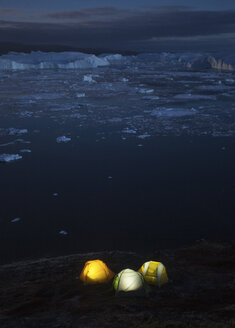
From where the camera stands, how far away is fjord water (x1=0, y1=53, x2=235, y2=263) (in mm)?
5578

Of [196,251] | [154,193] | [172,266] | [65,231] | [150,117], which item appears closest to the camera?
[172,266]

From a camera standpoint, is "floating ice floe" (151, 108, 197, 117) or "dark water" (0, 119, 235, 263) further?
"floating ice floe" (151, 108, 197, 117)

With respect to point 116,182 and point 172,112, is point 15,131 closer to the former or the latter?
point 116,182

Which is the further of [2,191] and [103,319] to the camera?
[2,191]

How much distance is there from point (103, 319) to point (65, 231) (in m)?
2.67

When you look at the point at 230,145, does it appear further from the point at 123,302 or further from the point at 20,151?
the point at 123,302

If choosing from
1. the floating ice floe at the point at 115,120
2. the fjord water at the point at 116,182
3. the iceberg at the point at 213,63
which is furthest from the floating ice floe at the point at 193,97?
the iceberg at the point at 213,63

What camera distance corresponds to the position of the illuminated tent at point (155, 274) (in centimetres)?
396

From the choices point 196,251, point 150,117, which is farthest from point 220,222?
point 150,117

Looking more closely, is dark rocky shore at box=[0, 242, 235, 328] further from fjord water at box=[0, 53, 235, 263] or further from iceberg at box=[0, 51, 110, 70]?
iceberg at box=[0, 51, 110, 70]

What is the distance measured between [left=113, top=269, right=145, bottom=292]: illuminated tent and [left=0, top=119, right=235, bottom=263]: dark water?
5.10ft

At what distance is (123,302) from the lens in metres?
3.45

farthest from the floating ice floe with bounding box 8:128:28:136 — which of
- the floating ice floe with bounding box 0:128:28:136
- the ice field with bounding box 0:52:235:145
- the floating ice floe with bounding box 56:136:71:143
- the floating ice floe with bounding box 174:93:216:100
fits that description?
the floating ice floe with bounding box 174:93:216:100

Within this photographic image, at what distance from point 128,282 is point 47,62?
157ft
